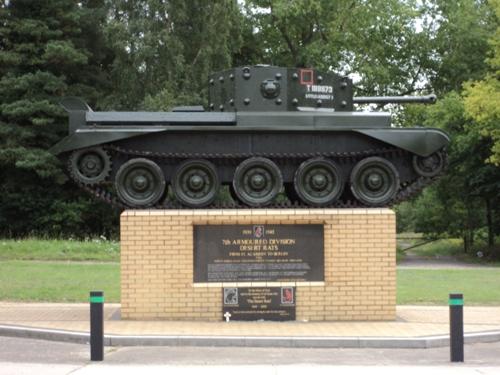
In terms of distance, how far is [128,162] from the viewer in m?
13.0

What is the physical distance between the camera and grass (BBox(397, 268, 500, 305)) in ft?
49.4

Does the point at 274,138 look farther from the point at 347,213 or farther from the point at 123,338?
the point at 123,338

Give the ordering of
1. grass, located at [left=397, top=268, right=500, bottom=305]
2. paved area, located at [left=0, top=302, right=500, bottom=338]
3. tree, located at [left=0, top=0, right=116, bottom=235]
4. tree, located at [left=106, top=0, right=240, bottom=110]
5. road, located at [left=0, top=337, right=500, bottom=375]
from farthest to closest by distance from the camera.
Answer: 1. tree, located at [left=0, top=0, right=116, bottom=235]
2. tree, located at [left=106, top=0, right=240, bottom=110]
3. grass, located at [left=397, top=268, right=500, bottom=305]
4. paved area, located at [left=0, top=302, right=500, bottom=338]
5. road, located at [left=0, top=337, right=500, bottom=375]

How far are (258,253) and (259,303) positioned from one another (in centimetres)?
73

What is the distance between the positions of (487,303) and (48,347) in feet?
25.9

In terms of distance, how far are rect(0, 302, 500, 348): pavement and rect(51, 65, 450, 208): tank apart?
6.55 feet

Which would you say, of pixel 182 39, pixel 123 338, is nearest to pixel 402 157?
pixel 123 338

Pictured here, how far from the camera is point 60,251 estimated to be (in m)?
25.6

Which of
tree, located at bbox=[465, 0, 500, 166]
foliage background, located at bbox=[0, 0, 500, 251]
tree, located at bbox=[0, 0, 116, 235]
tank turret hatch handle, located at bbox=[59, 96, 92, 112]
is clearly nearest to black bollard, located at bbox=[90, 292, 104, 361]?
tank turret hatch handle, located at bbox=[59, 96, 92, 112]

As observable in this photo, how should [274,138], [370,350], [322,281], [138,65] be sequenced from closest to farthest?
[370,350], [322,281], [274,138], [138,65]

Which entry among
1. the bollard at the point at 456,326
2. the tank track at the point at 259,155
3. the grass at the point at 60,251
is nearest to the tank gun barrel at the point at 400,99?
the tank track at the point at 259,155

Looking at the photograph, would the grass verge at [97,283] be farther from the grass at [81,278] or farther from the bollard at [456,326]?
the bollard at [456,326]

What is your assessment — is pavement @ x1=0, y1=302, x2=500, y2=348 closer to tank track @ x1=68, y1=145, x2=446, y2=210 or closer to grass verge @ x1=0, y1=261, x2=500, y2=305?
tank track @ x1=68, y1=145, x2=446, y2=210

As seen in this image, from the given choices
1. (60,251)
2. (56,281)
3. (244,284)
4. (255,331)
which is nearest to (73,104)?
(244,284)
